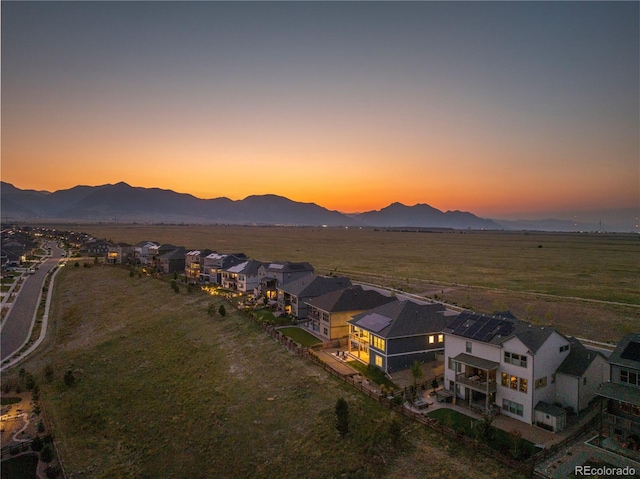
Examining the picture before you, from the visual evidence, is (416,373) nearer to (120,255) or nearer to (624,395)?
(624,395)

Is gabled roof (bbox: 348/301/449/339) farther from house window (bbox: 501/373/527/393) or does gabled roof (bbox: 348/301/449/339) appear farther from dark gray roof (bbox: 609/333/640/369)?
dark gray roof (bbox: 609/333/640/369)

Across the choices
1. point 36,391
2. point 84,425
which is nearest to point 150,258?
point 36,391

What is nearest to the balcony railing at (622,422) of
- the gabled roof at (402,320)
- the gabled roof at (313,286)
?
the gabled roof at (402,320)

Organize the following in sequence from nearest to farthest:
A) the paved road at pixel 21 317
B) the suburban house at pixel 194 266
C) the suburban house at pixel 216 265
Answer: the paved road at pixel 21 317, the suburban house at pixel 216 265, the suburban house at pixel 194 266

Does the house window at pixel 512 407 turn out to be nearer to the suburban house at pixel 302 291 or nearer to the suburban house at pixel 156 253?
the suburban house at pixel 302 291

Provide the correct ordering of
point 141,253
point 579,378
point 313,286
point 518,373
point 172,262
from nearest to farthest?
point 579,378
point 518,373
point 313,286
point 172,262
point 141,253

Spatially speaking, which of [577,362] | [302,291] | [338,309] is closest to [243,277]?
[302,291]
